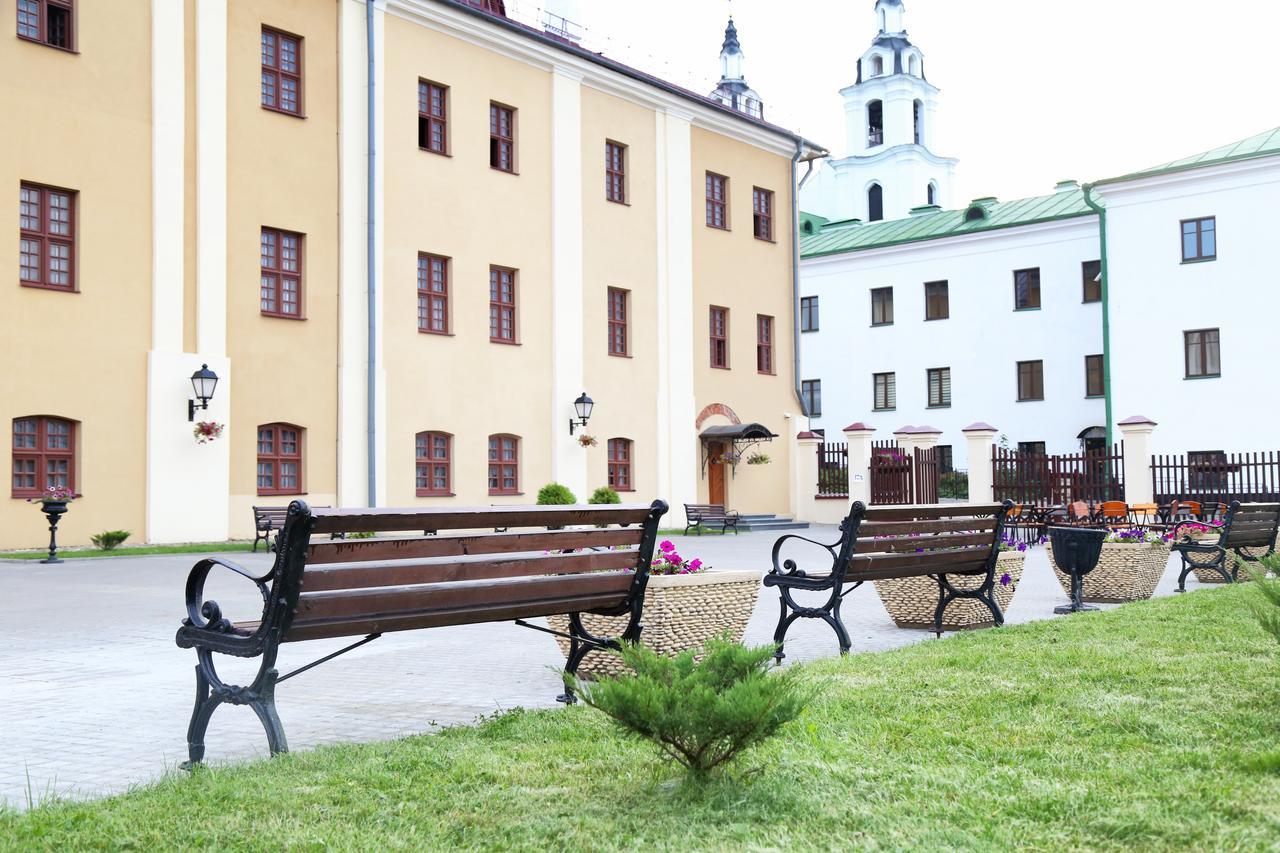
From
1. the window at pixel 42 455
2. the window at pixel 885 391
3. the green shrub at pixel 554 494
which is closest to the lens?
the window at pixel 42 455

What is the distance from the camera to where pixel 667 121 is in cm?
3244

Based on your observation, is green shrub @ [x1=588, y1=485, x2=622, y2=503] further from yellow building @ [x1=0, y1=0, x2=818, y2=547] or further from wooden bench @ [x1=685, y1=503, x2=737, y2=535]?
wooden bench @ [x1=685, y1=503, x2=737, y2=535]

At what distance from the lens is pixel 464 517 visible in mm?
5445

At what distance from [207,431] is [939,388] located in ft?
95.3

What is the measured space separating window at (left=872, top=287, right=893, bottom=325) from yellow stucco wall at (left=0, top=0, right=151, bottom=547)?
1163 inches

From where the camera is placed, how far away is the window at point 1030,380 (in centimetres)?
4262

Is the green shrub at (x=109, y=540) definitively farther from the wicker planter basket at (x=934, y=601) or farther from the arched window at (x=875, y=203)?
the arched window at (x=875, y=203)

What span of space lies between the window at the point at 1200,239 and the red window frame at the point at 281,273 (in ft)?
82.3

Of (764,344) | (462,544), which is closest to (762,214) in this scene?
(764,344)

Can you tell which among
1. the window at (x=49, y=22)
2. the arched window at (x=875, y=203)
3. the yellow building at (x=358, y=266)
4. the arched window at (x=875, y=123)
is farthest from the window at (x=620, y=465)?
the arched window at (x=875, y=123)

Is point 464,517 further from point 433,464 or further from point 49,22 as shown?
point 433,464

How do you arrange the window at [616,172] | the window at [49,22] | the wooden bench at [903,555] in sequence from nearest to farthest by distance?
the wooden bench at [903,555] < the window at [49,22] < the window at [616,172]

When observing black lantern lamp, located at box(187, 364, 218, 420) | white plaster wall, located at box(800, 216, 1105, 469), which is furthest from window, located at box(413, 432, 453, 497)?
white plaster wall, located at box(800, 216, 1105, 469)

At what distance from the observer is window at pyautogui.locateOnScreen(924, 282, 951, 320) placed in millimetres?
44594
